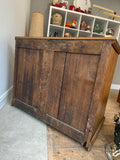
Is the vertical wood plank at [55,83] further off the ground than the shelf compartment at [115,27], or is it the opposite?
the shelf compartment at [115,27]

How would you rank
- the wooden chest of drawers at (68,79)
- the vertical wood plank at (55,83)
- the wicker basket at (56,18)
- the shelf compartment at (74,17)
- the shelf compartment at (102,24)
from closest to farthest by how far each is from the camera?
the wooden chest of drawers at (68,79) < the vertical wood plank at (55,83) < the wicker basket at (56,18) < the shelf compartment at (74,17) < the shelf compartment at (102,24)

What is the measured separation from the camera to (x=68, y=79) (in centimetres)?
95

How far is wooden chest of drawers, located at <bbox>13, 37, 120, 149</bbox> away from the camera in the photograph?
805 mm

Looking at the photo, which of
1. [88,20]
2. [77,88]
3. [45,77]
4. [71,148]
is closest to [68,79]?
[77,88]

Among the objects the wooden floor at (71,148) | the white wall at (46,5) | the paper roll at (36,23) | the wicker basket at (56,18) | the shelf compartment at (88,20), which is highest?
the white wall at (46,5)

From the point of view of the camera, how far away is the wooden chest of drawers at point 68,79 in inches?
31.7

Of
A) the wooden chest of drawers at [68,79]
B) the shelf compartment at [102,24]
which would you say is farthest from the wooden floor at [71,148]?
the shelf compartment at [102,24]

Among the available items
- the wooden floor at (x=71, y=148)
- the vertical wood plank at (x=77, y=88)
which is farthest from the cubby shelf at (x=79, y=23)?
the wooden floor at (x=71, y=148)

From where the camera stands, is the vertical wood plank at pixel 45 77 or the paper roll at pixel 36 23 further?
the paper roll at pixel 36 23

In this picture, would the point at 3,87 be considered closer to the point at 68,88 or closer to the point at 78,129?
the point at 68,88

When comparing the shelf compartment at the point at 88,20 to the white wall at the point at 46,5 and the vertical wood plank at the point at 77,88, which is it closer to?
the white wall at the point at 46,5

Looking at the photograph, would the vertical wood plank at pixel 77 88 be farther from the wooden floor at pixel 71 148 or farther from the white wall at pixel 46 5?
the white wall at pixel 46 5

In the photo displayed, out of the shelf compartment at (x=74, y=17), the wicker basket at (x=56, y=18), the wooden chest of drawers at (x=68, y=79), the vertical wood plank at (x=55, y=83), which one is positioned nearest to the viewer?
→ the wooden chest of drawers at (x=68, y=79)

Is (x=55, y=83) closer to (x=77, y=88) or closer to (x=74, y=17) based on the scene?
(x=77, y=88)
